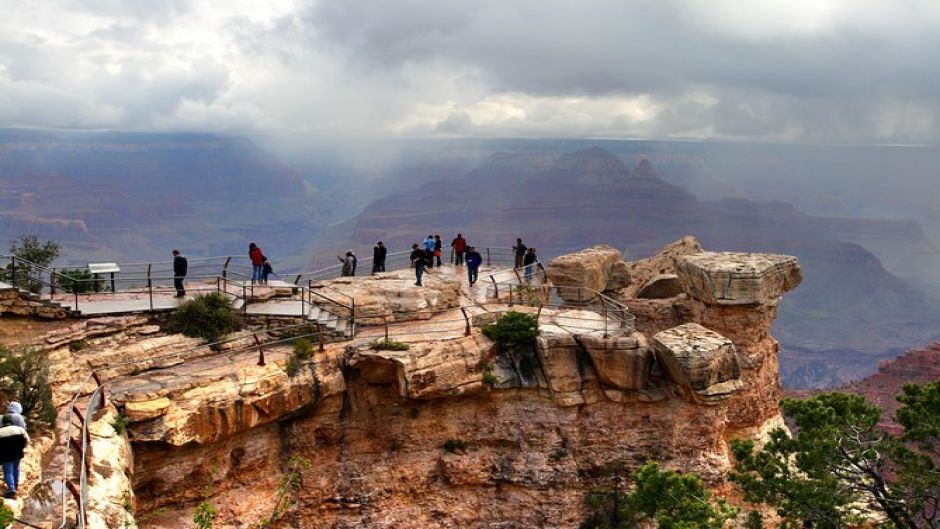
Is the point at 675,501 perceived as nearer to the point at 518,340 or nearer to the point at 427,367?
the point at 518,340

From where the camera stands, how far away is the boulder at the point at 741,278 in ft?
97.8

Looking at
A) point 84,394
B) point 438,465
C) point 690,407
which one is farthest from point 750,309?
point 84,394

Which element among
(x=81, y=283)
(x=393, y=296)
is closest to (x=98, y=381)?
(x=81, y=283)

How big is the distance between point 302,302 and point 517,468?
34.5ft

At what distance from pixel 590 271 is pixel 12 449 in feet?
88.3

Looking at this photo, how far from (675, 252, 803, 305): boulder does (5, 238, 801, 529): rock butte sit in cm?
9

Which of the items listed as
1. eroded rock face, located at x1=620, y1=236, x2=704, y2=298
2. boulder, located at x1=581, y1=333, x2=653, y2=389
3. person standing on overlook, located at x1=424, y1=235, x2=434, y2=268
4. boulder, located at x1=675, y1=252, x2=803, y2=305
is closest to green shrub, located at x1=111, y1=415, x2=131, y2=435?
boulder, located at x1=581, y1=333, x2=653, y2=389

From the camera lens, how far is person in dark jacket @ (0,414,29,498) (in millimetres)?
13867

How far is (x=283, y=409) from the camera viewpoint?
23.6m

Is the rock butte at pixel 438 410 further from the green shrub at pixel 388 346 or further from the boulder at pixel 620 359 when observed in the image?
the green shrub at pixel 388 346

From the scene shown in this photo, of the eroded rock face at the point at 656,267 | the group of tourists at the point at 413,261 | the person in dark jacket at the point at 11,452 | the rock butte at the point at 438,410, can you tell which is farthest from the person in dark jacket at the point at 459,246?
the person in dark jacket at the point at 11,452

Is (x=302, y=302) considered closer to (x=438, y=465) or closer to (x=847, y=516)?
(x=438, y=465)

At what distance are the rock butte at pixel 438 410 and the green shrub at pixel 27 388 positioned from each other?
3.66m

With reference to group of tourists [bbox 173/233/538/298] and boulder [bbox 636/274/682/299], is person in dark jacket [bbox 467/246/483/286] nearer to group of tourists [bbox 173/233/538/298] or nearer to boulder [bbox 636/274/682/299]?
group of tourists [bbox 173/233/538/298]
